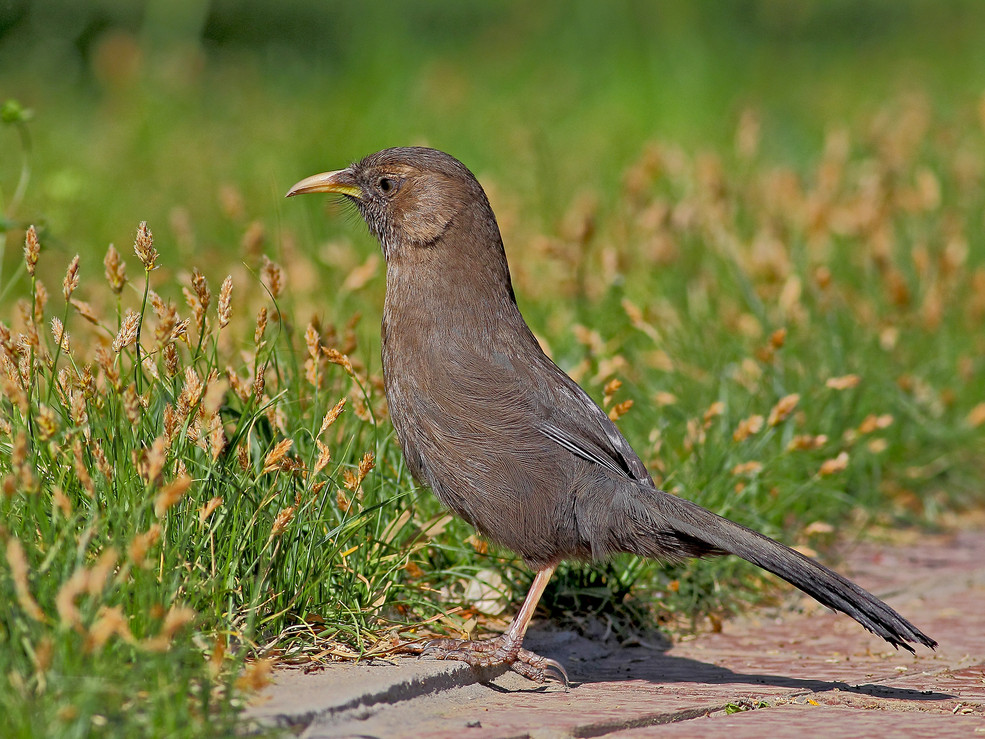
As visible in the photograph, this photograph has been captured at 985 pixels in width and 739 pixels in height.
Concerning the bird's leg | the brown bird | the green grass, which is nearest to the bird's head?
the brown bird

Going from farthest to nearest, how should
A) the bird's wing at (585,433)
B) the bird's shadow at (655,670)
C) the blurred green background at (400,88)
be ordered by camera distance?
the blurred green background at (400,88) < the bird's wing at (585,433) < the bird's shadow at (655,670)

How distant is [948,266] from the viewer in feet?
18.7

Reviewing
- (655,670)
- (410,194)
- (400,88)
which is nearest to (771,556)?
(655,670)

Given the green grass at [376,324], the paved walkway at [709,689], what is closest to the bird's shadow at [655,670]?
the paved walkway at [709,689]

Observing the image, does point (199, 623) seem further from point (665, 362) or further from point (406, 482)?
point (665, 362)

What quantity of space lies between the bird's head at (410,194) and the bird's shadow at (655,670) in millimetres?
1351

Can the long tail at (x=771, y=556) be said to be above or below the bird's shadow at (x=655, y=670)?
above

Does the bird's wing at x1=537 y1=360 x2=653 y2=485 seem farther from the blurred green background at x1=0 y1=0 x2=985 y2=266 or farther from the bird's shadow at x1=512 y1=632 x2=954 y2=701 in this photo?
the blurred green background at x1=0 y1=0 x2=985 y2=266

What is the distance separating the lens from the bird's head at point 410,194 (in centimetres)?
396

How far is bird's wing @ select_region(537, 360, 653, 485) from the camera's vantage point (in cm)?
362

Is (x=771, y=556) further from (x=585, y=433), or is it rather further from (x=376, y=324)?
(x=376, y=324)

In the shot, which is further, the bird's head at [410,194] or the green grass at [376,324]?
the bird's head at [410,194]

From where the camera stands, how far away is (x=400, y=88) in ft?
33.0

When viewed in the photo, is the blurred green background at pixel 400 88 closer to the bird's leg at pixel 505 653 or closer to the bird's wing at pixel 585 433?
the bird's wing at pixel 585 433
